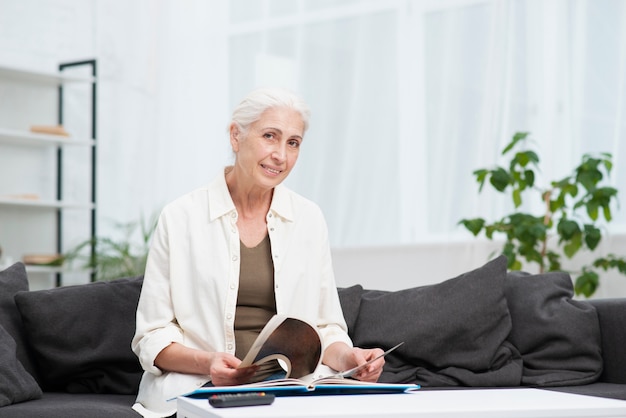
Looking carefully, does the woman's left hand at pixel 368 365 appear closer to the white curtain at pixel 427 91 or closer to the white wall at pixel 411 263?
the white wall at pixel 411 263

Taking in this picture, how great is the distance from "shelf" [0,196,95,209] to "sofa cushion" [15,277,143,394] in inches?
95.3

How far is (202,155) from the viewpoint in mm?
5730

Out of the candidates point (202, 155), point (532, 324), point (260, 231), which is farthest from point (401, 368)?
point (202, 155)

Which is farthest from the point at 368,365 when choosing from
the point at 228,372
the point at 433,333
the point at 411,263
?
the point at 411,263

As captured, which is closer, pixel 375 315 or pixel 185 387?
pixel 185 387

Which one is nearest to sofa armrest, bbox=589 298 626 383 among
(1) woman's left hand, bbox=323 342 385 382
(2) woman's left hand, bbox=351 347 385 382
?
(1) woman's left hand, bbox=323 342 385 382

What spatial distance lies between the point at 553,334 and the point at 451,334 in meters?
0.32

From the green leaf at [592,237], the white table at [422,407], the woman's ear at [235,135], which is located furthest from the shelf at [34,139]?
the white table at [422,407]

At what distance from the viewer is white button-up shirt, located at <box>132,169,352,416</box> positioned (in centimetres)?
220

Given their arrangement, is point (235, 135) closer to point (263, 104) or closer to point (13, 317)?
point (263, 104)

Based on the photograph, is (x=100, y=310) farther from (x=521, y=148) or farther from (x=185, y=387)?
(x=521, y=148)

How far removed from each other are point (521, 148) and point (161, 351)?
8.86 feet

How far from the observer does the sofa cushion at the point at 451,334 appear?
277 cm

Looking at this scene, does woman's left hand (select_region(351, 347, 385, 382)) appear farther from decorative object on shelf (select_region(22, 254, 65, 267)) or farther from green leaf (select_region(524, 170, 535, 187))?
decorative object on shelf (select_region(22, 254, 65, 267))
